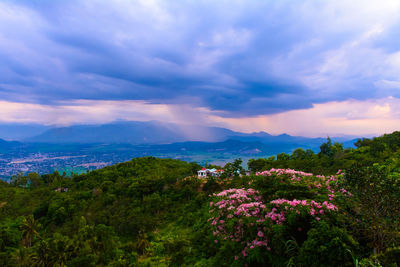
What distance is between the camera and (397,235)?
197 inches

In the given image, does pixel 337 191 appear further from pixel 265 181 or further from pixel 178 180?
pixel 178 180

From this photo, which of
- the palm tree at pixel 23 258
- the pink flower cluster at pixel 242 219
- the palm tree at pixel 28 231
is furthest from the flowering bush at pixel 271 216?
the palm tree at pixel 28 231

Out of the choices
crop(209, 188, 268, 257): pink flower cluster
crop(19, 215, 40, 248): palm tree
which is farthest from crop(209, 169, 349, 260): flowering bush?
crop(19, 215, 40, 248): palm tree

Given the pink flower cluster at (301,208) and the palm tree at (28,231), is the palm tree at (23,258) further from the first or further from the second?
the pink flower cluster at (301,208)

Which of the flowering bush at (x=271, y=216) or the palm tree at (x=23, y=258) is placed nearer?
the flowering bush at (x=271, y=216)

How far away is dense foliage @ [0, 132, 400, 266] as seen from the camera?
5.40 meters

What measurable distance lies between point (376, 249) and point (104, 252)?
51.8 ft

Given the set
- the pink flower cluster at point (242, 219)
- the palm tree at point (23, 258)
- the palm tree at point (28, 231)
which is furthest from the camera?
the palm tree at point (28, 231)

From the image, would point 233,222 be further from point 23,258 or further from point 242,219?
point 23,258

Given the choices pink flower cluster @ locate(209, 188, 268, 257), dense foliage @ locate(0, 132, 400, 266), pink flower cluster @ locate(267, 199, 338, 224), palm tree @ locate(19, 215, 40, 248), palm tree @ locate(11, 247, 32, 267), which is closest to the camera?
dense foliage @ locate(0, 132, 400, 266)

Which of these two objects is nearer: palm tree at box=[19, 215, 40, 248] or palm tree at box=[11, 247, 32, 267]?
palm tree at box=[11, 247, 32, 267]

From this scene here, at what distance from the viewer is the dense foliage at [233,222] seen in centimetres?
540

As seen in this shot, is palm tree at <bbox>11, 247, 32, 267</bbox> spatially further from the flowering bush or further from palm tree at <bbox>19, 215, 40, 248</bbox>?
the flowering bush

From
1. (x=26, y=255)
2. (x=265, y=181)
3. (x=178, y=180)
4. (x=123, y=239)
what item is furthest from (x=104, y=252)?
(x=178, y=180)
